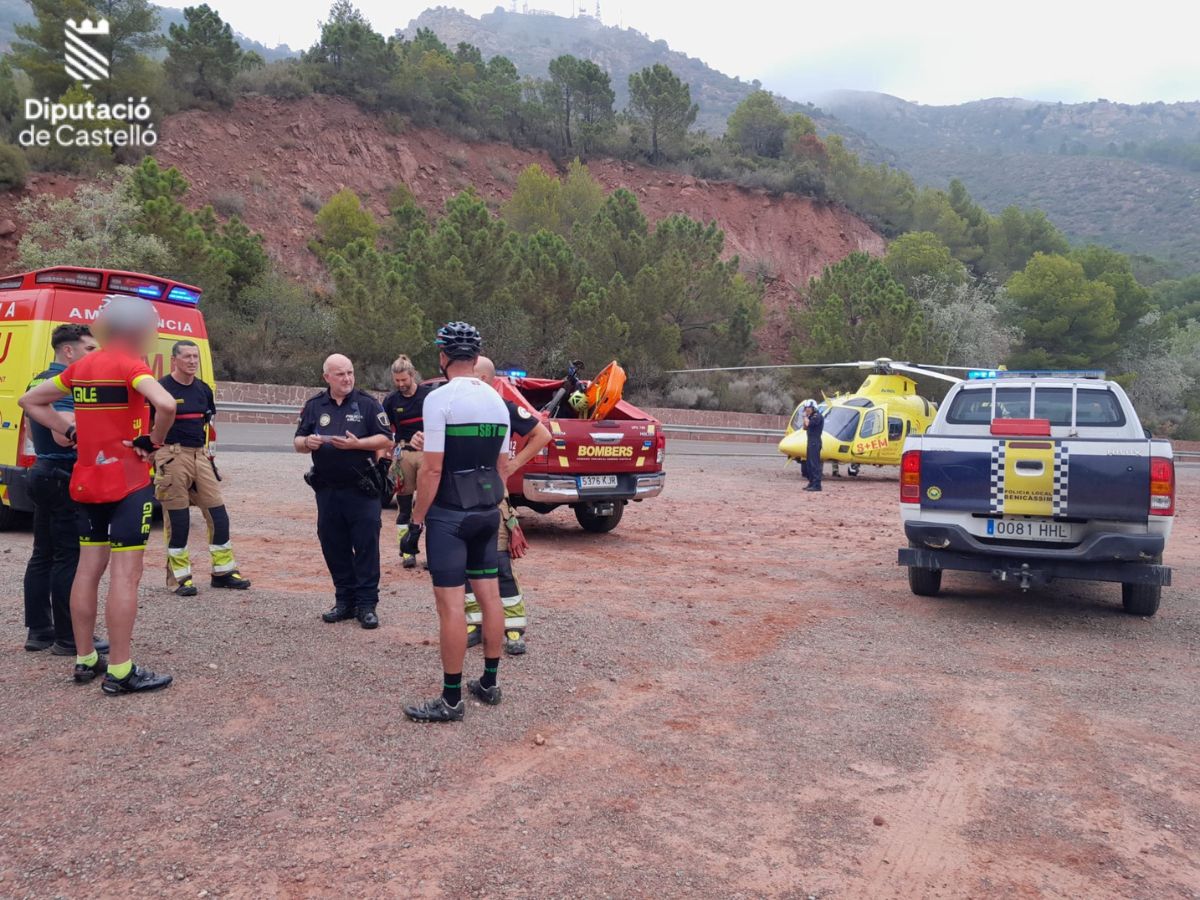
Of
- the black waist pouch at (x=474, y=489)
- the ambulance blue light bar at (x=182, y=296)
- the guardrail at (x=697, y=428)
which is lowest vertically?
the guardrail at (x=697, y=428)

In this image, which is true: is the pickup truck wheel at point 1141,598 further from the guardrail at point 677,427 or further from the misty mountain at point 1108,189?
the misty mountain at point 1108,189

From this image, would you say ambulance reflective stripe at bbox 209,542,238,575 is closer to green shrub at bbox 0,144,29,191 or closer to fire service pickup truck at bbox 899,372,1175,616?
fire service pickup truck at bbox 899,372,1175,616

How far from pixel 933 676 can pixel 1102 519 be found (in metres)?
2.19

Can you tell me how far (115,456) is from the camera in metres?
4.47

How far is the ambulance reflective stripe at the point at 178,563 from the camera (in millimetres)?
6758

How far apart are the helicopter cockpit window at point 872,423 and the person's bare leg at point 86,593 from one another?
57.6ft

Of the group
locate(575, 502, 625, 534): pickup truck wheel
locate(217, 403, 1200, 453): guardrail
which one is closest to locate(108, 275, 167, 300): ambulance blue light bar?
locate(575, 502, 625, 534): pickup truck wheel

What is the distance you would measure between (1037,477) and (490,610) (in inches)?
175

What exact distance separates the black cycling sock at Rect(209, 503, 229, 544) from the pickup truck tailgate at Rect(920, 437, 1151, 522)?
17.5 feet

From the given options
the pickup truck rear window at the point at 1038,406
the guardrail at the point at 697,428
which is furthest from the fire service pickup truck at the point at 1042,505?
the guardrail at the point at 697,428

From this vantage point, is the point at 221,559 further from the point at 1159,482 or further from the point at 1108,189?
the point at 1108,189

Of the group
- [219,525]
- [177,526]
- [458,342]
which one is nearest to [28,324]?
[177,526]

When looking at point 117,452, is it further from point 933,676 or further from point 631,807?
point 933,676

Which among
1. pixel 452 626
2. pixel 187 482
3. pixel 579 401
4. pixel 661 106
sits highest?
pixel 661 106
